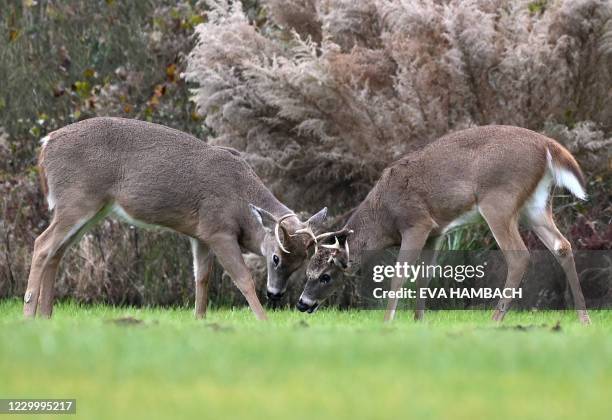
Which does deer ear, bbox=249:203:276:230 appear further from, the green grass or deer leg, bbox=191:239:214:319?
the green grass

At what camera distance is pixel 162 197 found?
995cm

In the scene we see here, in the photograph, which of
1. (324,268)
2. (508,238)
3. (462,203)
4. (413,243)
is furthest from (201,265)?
(508,238)

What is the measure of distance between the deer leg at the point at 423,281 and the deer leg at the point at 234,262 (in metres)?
1.50

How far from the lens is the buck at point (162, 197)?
962cm

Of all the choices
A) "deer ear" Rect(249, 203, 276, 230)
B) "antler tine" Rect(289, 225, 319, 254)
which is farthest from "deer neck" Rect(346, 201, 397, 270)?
"deer ear" Rect(249, 203, 276, 230)

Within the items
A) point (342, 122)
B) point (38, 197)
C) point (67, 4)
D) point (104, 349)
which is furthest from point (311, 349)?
point (67, 4)

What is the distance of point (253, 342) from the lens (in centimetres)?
636

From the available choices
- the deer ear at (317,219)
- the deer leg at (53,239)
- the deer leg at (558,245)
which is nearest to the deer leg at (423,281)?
the deer leg at (558,245)

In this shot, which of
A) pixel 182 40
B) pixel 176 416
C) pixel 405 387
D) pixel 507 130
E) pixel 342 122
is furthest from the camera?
pixel 182 40

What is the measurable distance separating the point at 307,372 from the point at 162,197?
184 inches

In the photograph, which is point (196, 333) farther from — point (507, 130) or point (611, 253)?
point (611, 253)

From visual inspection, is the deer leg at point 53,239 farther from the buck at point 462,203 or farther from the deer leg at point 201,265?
the buck at point 462,203

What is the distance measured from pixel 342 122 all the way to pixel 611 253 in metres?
2.89

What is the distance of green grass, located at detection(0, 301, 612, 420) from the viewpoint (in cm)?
468
